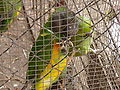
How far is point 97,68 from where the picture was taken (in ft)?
4.35

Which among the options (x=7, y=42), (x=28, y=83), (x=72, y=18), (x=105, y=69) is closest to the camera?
(x=72, y=18)

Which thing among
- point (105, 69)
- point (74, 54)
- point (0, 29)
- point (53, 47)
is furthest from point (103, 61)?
point (0, 29)

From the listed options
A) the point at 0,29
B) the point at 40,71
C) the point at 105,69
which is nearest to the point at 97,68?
the point at 105,69

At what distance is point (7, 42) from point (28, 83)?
783mm

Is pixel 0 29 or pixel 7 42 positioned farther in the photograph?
pixel 7 42

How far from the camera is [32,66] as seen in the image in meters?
1.04

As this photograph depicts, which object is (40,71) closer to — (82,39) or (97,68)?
(82,39)

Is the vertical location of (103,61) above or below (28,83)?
above

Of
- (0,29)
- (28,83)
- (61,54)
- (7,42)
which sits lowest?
(28,83)

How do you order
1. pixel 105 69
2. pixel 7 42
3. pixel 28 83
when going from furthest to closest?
1. pixel 7 42
2. pixel 105 69
3. pixel 28 83

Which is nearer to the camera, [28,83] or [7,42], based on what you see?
[28,83]

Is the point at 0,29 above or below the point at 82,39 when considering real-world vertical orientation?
above

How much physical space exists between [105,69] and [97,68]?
2.3 inches

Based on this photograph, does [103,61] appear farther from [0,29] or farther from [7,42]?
[7,42]
